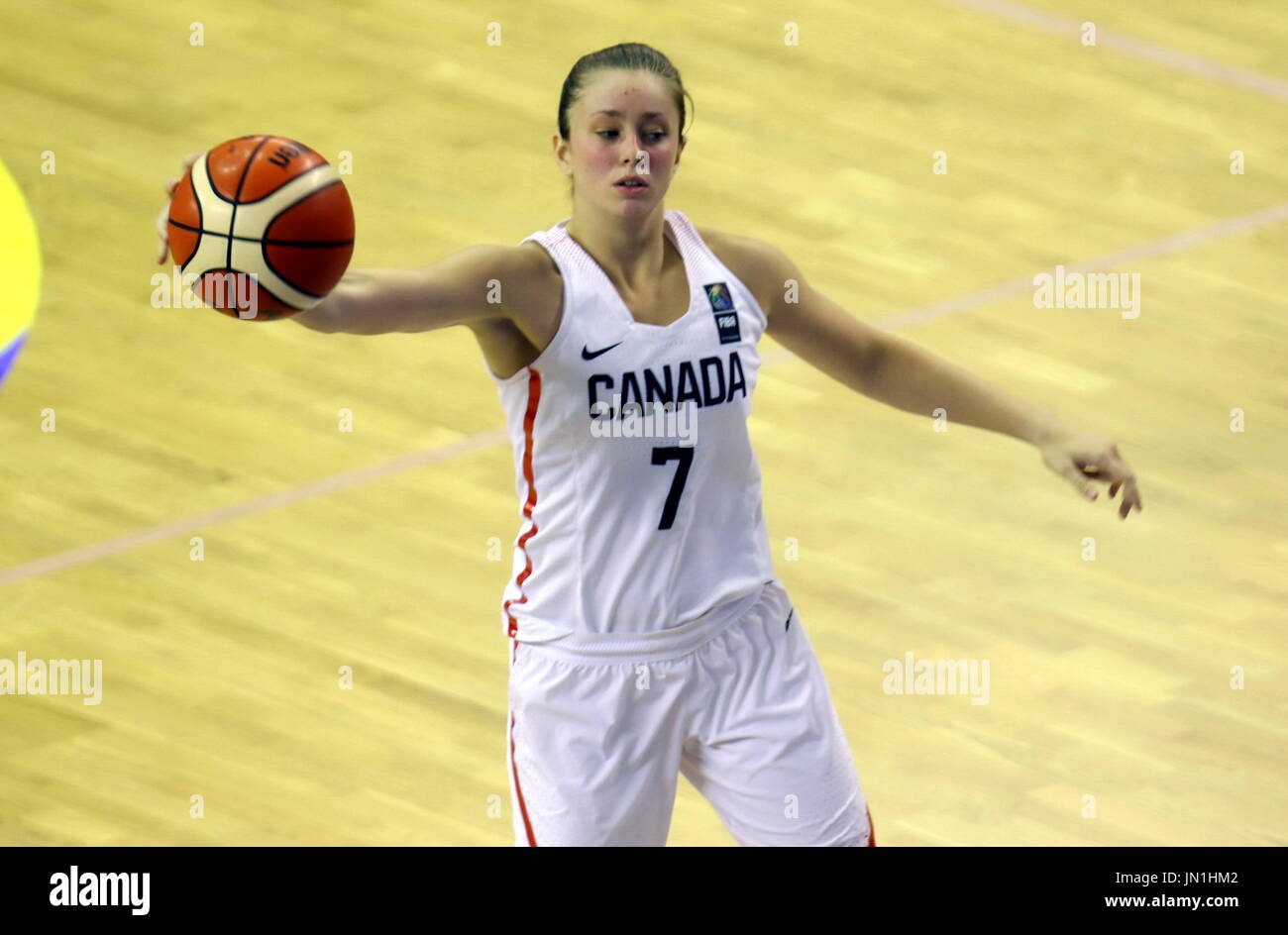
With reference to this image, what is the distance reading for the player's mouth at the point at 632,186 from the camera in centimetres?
525

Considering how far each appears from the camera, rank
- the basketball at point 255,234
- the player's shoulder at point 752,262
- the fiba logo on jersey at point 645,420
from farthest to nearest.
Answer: the player's shoulder at point 752,262 → the fiba logo on jersey at point 645,420 → the basketball at point 255,234

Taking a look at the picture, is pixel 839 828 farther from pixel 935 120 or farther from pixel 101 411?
pixel 935 120

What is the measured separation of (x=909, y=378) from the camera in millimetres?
5746

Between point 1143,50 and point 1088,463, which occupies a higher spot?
point 1143,50

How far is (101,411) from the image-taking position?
356 inches

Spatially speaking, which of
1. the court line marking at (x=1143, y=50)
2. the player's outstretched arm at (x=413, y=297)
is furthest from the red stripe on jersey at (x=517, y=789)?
the court line marking at (x=1143, y=50)

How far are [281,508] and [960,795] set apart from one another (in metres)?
2.62

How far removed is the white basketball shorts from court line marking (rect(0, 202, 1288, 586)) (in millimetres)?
2205

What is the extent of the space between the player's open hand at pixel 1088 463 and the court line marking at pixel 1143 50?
635 cm

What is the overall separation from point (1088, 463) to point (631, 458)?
1056 mm

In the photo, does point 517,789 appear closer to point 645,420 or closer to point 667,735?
point 667,735

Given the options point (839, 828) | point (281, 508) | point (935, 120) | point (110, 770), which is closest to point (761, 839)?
point (839, 828)

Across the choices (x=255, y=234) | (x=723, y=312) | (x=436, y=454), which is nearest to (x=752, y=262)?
(x=723, y=312)

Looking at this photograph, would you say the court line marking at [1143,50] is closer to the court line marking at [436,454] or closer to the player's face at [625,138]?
the court line marking at [436,454]
